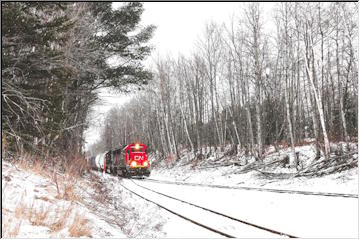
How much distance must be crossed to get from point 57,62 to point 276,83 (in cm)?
2181

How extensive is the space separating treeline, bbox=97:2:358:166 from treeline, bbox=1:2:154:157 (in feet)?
13.5

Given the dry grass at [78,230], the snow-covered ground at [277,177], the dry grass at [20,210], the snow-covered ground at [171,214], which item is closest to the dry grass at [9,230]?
the snow-covered ground at [171,214]

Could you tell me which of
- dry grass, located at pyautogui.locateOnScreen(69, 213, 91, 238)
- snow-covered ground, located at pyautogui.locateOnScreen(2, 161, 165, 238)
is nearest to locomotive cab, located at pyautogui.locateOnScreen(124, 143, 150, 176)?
snow-covered ground, located at pyautogui.locateOnScreen(2, 161, 165, 238)

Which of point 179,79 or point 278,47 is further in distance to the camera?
point 179,79

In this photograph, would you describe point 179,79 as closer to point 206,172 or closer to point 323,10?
point 206,172

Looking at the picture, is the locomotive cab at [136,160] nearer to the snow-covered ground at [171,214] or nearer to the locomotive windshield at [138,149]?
the locomotive windshield at [138,149]

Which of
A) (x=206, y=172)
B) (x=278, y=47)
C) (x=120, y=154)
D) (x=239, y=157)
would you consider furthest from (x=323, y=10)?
(x=120, y=154)

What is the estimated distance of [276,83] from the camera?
2558 centimetres

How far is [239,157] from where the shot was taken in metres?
20.5

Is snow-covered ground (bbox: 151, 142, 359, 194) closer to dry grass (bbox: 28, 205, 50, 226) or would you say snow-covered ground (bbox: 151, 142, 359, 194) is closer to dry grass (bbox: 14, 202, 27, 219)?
dry grass (bbox: 28, 205, 50, 226)

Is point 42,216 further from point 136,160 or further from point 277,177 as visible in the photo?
point 136,160

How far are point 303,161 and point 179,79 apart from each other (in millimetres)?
20622

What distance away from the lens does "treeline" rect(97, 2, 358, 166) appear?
644 inches

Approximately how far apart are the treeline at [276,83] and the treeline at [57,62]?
4.12m
